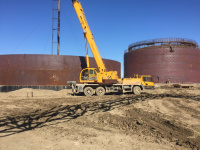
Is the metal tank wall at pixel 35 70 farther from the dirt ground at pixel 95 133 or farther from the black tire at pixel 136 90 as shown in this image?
the dirt ground at pixel 95 133

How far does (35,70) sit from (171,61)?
25539 mm

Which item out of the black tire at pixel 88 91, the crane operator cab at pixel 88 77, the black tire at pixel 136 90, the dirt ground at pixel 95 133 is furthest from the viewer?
the black tire at pixel 136 90

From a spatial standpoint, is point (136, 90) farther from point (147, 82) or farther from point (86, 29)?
point (86, 29)

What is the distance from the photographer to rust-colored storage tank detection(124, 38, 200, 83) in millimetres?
30969

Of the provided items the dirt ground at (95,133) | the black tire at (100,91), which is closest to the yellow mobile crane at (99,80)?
the black tire at (100,91)

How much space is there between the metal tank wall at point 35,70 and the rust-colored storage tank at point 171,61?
18780mm

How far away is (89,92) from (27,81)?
795 cm

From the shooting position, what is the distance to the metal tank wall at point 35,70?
60.7 ft

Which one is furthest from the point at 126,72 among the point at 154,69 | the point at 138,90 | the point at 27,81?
the point at 27,81

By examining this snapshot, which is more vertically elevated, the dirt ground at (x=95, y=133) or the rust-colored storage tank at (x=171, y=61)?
the rust-colored storage tank at (x=171, y=61)

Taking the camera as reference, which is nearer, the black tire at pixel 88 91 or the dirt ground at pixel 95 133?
the dirt ground at pixel 95 133

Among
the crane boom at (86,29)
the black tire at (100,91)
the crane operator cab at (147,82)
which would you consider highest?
the crane boom at (86,29)

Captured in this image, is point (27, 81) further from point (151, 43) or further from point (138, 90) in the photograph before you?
point (151, 43)

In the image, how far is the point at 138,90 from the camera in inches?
665
